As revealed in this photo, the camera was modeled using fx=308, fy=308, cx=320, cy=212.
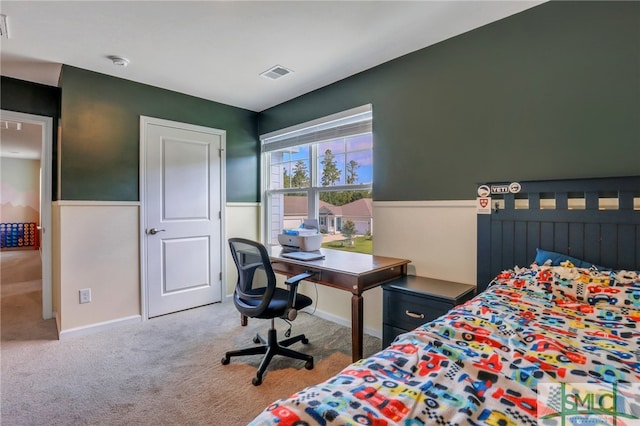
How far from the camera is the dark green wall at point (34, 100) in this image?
114 inches

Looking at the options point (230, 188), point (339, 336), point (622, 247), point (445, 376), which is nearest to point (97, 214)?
point (230, 188)

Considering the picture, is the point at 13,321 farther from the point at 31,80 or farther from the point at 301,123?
the point at 301,123

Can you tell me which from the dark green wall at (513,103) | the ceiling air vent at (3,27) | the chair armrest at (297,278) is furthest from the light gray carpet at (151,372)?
the ceiling air vent at (3,27)

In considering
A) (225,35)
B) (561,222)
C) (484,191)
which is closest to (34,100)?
(225,35)

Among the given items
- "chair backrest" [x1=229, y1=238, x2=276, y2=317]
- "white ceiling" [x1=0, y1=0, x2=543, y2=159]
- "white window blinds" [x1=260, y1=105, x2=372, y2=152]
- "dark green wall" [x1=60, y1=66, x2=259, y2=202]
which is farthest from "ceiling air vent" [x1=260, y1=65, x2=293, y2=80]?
"chair backrest" [x1=229, y1=238, x2=276, y2=317]

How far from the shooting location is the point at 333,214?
3350 millimetres

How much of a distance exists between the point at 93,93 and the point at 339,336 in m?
3.21

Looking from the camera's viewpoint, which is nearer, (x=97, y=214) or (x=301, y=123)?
(x=97, y=214)

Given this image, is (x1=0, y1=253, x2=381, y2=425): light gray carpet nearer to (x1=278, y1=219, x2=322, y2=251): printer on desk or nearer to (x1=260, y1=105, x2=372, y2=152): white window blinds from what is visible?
(x1=278, y1=219, x2=322, y2=251): printer on desk

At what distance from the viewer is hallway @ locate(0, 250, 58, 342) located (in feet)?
9.29

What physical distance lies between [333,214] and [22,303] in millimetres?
3822

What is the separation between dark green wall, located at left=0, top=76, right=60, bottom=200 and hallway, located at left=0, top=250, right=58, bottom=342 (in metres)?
1.27

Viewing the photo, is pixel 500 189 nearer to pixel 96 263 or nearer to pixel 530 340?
pixel 530 340

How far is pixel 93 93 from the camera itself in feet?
9.46
